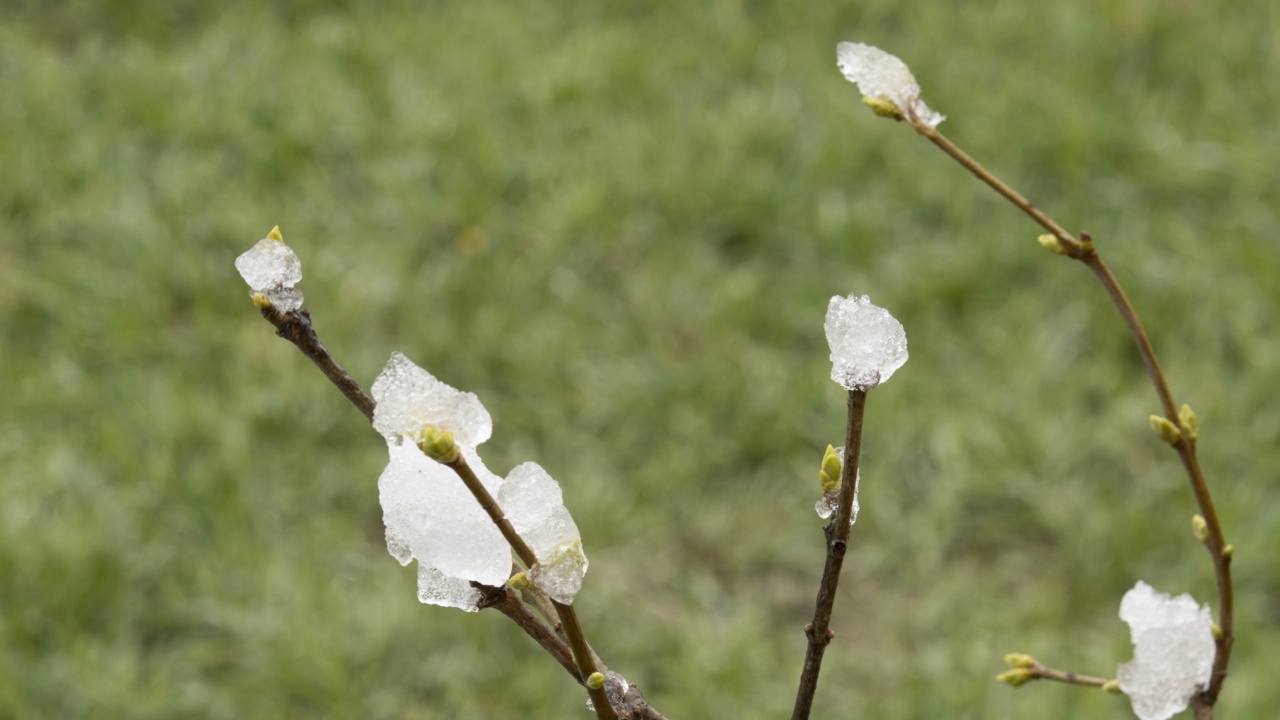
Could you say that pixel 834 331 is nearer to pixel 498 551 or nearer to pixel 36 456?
pixel 498 551

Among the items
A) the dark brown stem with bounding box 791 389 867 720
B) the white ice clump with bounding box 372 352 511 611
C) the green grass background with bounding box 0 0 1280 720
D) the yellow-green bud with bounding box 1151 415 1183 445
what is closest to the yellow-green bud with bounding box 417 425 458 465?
the white ice clump with bounding box 372 352 511 611

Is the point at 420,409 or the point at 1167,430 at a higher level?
the point at 1167,430

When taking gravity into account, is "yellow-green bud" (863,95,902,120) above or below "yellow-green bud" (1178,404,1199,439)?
above

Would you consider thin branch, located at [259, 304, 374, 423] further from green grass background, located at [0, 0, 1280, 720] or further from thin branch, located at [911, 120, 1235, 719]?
green grass background, located at [0, 0, 1280, 720]

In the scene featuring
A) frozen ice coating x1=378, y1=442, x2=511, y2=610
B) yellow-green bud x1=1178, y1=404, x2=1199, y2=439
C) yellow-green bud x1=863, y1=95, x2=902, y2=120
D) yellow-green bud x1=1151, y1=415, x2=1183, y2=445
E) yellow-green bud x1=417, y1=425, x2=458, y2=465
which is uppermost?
yellow-green bud x1=863, y1=95, x2=902, y2=120

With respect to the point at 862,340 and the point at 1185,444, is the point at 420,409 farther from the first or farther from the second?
the point at 1185,444

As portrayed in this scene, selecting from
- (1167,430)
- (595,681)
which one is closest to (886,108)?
(1167,430)
